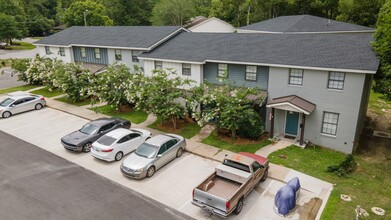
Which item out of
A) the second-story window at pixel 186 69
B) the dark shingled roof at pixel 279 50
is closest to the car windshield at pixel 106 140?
the second-story window at pixel 186 69

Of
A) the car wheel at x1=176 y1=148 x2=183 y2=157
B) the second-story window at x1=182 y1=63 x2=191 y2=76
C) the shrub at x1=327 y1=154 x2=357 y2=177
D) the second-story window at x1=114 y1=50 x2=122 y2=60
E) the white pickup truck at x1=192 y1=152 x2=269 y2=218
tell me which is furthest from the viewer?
the second-story window at x1=114 y1=50 x2=122 y2=60

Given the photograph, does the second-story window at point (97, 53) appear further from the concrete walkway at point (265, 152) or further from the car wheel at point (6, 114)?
the car wheel at point (6, 114)

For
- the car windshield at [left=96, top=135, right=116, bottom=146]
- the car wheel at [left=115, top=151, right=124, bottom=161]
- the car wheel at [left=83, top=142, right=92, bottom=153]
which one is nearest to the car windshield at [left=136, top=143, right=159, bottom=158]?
the car wheel at [left=115, top=151, right=124, bottom=161]

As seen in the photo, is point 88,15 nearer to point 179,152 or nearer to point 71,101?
point 71,101

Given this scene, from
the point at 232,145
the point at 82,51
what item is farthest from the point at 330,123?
the point at 82,51

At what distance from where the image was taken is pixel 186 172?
1634cm

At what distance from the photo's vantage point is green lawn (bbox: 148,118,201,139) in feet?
71.3

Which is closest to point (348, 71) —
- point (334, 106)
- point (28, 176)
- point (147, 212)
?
point (334, 106)

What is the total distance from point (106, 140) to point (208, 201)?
334 inches

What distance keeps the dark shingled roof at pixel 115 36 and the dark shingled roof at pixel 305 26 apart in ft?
53.3

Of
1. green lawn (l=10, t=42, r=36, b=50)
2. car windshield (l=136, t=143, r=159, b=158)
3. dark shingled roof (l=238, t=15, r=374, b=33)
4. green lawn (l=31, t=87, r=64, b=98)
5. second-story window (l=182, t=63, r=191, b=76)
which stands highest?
dark shingled roof (l=238, t=15, r=374, b=33)

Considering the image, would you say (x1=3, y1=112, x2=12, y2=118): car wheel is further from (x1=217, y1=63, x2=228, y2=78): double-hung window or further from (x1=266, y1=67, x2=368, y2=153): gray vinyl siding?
(x1=266, y1=67, x2=368, y2=153): gray vinyl siding

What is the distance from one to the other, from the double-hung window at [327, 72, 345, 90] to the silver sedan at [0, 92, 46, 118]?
25.1 meters

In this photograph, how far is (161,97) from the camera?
2123 cm
